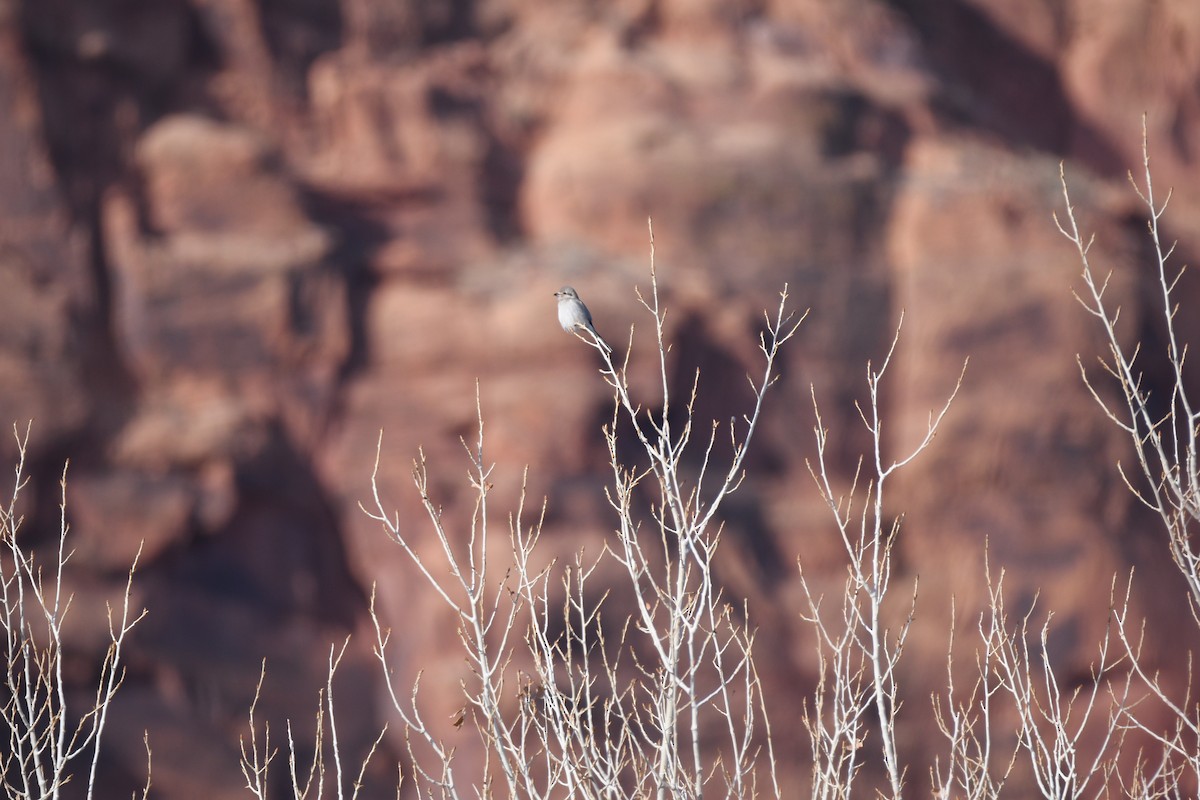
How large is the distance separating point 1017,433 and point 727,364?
282cm

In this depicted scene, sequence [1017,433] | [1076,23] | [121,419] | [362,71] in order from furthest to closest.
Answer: [1076,23]
[362,71]
[1017,433]
[121,419]

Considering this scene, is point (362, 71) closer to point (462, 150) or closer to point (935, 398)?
point (462, 150)

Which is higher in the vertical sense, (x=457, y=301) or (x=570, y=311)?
A: (x=570, y=311)

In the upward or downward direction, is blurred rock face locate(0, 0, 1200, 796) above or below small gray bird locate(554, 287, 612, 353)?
below

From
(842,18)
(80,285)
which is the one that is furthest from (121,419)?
(842,18)

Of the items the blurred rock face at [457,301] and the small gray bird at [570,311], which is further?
the blurred rock face at [457,301]

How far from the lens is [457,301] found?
37.9 ft

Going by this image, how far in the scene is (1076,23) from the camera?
1565 cm

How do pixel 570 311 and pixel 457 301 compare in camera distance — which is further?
pixel 457 301

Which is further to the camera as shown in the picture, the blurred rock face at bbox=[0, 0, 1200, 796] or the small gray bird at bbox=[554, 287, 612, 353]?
the blurred rock face at bbox=[0, 0, 1200, 796]

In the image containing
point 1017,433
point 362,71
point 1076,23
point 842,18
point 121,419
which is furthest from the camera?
point 1076,23

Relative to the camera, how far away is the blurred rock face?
35.3 feet

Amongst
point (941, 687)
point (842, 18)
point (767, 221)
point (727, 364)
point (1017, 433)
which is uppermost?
point (842, 18)

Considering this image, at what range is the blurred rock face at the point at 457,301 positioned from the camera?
35.3 ft
